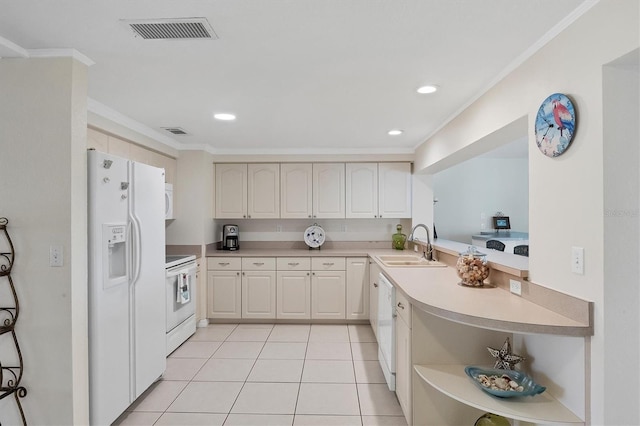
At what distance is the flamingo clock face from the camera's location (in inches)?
59.7

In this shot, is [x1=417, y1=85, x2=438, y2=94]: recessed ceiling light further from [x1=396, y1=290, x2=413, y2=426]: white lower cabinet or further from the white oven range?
the white oven range

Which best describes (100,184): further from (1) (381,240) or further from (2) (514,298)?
(1) (381,240)

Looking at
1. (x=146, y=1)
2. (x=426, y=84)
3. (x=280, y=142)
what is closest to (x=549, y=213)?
(x=426, y=84)

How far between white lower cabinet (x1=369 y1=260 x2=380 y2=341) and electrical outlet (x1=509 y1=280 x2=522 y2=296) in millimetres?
1708

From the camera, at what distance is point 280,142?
4207 millimetres

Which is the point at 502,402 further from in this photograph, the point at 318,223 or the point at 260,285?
the point at 318,223

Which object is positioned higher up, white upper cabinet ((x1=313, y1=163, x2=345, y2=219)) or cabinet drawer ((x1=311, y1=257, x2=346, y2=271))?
white upper cabinet ((x1=313, y1=163, x2=345, y2=219))

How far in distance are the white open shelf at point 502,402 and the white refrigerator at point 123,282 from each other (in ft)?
6.41

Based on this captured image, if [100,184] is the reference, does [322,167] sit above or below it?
above

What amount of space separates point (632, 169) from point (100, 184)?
2716mm

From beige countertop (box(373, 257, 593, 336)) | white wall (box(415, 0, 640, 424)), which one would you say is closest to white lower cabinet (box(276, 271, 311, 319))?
beige countertop (box(373, 257, 593, 336))

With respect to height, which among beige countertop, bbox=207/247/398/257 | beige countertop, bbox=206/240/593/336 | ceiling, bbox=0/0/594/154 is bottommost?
beige countertop, bbox=207/247/398/257

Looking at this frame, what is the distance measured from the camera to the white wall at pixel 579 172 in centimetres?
135

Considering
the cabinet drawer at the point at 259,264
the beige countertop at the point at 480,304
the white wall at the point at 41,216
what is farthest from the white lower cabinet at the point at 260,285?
the white wall at the point at 41,216
